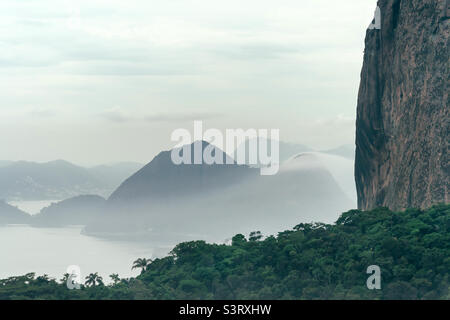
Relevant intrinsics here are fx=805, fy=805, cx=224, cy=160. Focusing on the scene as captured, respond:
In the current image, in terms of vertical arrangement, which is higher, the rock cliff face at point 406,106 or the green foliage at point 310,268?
the rock cliff face at point 406,106

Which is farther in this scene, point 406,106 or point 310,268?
point 406,106

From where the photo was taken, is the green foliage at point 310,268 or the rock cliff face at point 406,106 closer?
the green foliage at point 310,268

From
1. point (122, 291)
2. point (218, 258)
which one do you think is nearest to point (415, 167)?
point (218, 258)
